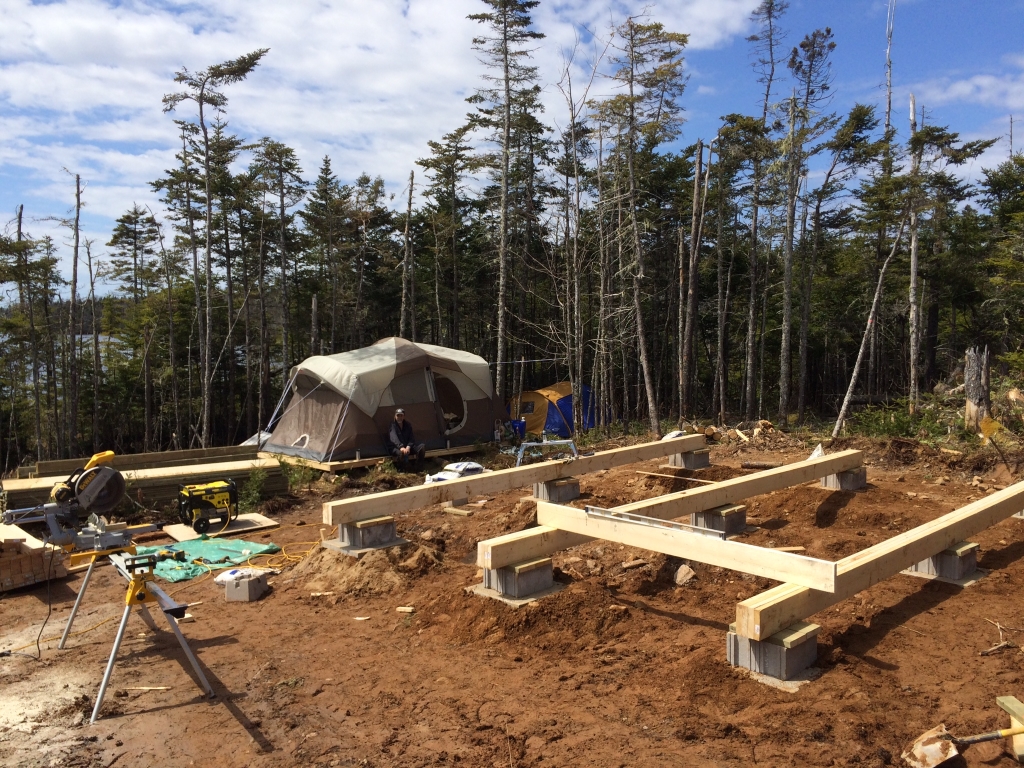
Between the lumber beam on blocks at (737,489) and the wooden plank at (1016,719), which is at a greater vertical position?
the lumber beam on blocks at (737,489)

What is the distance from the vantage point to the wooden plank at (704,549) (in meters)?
3.38

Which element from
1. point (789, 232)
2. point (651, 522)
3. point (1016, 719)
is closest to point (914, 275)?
point (789, 232)

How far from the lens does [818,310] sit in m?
26.5

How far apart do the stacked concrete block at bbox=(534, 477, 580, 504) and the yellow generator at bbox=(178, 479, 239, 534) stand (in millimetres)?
3634

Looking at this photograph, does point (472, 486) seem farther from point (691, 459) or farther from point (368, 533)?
point (691, 459)

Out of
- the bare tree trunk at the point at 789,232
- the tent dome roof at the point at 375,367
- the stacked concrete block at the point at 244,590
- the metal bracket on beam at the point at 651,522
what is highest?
the bare tree trunk at the point at 789,232

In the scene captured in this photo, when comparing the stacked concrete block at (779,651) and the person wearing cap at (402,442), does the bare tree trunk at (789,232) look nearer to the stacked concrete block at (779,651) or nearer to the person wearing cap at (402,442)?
the person wearing cap at (402,442)

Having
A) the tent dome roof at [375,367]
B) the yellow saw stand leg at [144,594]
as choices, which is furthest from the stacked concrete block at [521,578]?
the tent dome roof at [375,367]

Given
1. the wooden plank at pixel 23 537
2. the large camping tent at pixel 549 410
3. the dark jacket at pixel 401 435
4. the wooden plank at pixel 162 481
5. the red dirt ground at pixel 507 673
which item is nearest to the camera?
the red dirt ground at pixel 507 673

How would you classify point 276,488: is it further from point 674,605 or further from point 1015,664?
point 1015,664

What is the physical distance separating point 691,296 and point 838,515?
10967 millimetres

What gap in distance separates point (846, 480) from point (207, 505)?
23.2 ft

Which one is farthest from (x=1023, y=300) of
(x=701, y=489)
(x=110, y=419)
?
(x=110, y=419)

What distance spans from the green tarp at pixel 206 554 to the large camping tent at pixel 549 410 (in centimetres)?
1202
